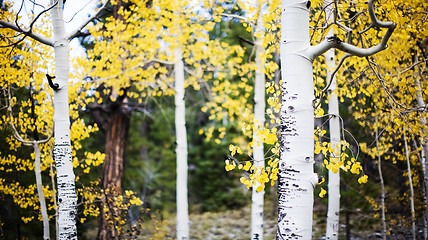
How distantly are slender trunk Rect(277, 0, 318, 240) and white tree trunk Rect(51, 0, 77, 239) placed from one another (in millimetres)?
2761

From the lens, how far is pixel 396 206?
8875mm

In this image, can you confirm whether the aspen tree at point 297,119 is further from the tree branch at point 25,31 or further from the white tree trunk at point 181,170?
the white tree trunk at point 181,170

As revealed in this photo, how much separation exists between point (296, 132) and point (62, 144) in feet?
9.82

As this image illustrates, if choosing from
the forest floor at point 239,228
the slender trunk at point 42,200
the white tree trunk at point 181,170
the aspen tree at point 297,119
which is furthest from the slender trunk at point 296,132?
the forest floor at point 239,228

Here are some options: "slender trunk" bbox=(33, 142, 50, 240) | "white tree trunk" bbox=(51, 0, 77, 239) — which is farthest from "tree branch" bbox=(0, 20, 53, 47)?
"slender trunk" bbox=(33, 142, 50, 240)

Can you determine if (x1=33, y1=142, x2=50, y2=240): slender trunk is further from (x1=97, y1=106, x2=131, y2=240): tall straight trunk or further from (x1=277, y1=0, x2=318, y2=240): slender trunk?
(x1=277, y1=0, x2=318, y2=240): slender trunk

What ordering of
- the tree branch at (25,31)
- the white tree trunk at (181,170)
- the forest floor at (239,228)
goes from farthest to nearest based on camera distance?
the forest floor at (239,228), the white tree trunk at (181,170), the tree branch at (25,31)

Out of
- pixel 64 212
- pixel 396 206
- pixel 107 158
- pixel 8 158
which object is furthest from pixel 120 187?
pixel 396 206

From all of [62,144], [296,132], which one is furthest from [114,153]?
[296,132]

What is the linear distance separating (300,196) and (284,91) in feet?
2.79

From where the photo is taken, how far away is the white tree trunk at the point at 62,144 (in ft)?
Answer: 12.6

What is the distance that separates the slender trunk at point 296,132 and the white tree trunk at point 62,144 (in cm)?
276

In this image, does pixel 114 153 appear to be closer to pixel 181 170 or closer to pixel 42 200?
pixel 181 170

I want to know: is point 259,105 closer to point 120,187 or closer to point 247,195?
point 120,187
